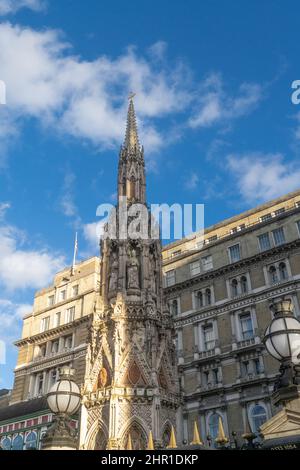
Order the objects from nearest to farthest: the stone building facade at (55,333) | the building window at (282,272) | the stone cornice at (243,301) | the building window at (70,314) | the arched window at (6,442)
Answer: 1. the arched window at (6,442)
2. the stone cornice at (243,301)
3. the building window at (282,272)
4. the stone building facade at (55,333)
5. the building window at (70,314)

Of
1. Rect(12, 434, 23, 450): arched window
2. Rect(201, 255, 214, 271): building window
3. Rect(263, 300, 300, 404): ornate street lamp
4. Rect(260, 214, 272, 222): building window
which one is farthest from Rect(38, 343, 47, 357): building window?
Rect(263, 300, 300, 404): ornate street lamp

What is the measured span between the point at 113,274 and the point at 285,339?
40.0ft

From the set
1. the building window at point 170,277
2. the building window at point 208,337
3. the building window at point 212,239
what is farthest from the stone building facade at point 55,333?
the building window at point 212,239

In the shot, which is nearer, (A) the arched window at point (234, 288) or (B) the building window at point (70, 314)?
(A) the arched window at point (234, 288)

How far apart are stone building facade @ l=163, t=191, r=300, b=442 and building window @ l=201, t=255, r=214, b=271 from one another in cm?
11

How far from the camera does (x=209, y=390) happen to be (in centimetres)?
4106

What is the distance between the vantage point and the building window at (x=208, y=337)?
44062 mm

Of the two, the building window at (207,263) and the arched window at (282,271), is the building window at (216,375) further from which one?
the building window at (207,263)

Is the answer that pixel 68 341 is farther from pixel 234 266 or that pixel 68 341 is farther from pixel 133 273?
pixel 133 273

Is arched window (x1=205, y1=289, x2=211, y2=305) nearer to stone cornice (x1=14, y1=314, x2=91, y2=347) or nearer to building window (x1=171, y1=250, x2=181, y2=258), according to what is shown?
building window (x1=171, y1=250, x2=181, y2=258)

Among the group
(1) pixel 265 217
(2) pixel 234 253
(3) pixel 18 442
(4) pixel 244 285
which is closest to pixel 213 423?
(4) pixel 244 285

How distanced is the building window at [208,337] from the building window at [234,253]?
698 centimetres

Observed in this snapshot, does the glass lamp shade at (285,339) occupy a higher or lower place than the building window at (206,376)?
lower

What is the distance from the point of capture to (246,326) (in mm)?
43031
